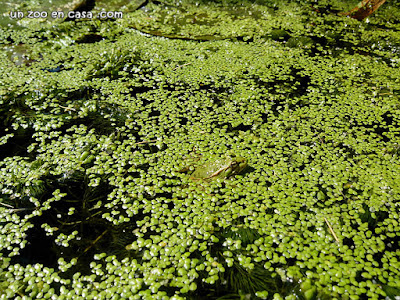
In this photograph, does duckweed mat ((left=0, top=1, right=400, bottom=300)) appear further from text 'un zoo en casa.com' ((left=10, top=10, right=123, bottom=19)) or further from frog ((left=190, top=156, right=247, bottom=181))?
text 'un zoo en casa.com' ((left=10, top=10, right=123, bottom=19))

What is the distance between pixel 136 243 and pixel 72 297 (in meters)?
0.34

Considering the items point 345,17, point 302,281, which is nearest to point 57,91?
point 302,281

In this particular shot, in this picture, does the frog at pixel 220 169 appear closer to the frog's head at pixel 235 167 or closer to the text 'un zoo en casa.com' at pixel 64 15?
the frog's head at pixel 235 167

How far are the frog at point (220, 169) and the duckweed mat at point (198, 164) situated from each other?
28 millimetres

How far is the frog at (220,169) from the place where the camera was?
5.90 feet

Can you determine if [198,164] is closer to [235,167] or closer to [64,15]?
[235,167]

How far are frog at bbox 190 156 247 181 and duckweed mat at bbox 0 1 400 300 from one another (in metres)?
0.03

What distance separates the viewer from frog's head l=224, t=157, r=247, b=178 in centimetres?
180

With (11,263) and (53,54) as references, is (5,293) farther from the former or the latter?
(53,54)

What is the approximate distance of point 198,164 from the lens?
188 centimetres

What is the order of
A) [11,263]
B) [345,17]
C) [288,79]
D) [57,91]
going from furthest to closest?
[345,17] → [288,79] → [57,91] → [11,263]

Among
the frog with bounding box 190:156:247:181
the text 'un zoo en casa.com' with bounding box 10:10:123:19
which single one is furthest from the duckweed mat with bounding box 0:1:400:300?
the text 'un zoo en casa.com' with bounding box 10:10:123:19

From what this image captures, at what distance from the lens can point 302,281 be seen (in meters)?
1.36

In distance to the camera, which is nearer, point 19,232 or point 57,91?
point 19,232
